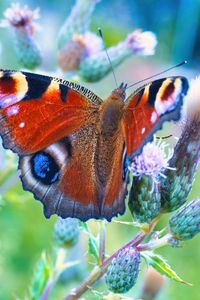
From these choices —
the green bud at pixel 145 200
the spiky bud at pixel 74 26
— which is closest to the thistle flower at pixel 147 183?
the green bud at pixel 145 200

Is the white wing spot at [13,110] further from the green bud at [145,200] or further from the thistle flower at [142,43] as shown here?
the thistle flower at [142,43]

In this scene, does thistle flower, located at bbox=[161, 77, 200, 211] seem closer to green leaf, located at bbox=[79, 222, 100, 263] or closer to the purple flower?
the purple flower

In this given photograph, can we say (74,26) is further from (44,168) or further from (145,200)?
(145,200)

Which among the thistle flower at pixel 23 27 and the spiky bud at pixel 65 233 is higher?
the thistle flower at pixel 23 27

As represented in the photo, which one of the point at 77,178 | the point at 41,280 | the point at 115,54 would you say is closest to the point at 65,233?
the point at 41,280

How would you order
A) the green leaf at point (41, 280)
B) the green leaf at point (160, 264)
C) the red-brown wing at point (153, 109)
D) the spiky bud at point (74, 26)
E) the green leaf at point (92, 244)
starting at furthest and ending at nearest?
1. the spiky bud at point (74, 26)
2. the green leaf at point (41, 280)
3. the green leaf at point (92, 244)
4. the green leaf at point (160, 264)
5. the red-brown wing at point (153, 109)

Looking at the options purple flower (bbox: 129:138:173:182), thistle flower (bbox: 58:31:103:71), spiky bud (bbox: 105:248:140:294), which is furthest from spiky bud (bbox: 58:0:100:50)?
spiky bud (bbox: 105:248:140:294)
